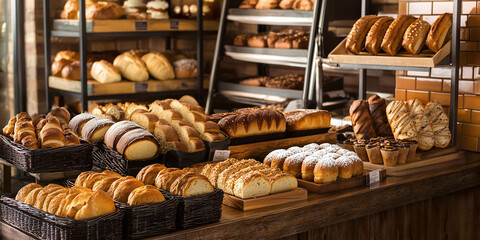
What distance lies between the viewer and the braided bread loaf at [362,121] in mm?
3121

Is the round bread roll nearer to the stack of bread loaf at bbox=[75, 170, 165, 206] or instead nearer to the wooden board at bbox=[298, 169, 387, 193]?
the stack of bread loaf at bbox=[75, 170, 165, 206]

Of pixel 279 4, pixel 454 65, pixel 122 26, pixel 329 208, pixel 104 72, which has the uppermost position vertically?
pixel 279 4

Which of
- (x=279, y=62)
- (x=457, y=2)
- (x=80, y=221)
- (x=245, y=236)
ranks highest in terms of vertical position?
(x=457, y=2)

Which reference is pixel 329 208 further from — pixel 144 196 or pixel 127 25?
pixel 127 25

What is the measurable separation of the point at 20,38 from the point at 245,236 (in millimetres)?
3830

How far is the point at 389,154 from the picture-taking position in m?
2.76

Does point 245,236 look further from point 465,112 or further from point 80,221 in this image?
point 465,112

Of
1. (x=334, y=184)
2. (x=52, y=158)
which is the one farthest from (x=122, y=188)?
(x=334, y=184)

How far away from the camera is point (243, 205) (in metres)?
2.24

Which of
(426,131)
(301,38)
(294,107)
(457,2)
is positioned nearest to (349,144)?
(426,131)

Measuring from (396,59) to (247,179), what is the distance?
1.24 meters

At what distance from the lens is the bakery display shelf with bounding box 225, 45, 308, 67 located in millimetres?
4715

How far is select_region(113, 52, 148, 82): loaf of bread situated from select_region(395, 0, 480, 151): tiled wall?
99.3 inches

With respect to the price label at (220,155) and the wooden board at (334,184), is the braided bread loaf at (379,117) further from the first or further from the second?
the price label at (220,155)
